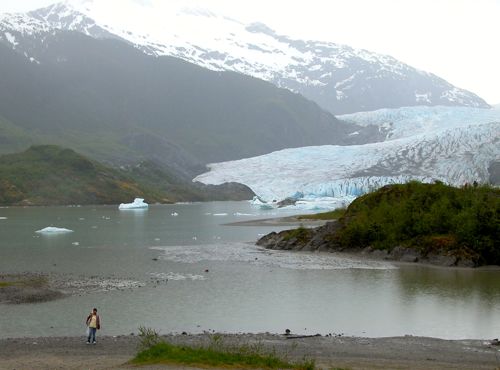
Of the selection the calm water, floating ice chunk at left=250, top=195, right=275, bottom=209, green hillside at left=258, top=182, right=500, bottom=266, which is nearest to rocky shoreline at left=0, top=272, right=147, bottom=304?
the calm water

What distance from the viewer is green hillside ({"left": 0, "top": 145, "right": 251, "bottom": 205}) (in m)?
153

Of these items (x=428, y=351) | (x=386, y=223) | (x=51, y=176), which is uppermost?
(x=51, y=176)

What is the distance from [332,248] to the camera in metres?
58.6

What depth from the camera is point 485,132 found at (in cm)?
13612

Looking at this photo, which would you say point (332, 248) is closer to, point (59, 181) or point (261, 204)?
point (261, 204)

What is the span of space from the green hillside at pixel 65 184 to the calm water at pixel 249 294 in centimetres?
9359

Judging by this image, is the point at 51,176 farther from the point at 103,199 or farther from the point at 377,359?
the point at 377,359

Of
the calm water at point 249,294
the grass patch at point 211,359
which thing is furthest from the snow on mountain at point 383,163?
the grass patch at point 211,359

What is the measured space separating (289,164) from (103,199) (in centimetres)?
4480

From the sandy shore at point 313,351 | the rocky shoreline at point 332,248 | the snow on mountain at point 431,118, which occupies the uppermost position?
the snow on mountain at point 431,118

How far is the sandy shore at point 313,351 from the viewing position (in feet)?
69.1

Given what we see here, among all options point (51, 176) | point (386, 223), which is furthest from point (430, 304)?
point (51, 176)

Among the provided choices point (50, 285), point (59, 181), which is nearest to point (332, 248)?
point (50, 285)

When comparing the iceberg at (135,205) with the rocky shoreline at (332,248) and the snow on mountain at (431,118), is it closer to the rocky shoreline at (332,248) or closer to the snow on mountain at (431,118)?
the snow on mountain at (431,118)
